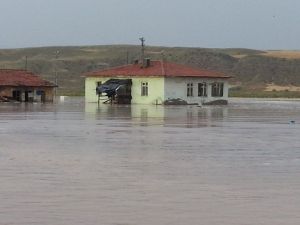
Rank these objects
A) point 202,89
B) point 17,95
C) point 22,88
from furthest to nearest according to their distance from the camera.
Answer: point 17,95 → point 22,88 → point 202,89

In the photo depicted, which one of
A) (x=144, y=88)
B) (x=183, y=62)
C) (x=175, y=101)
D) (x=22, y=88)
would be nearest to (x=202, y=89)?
(x=175, y=101)

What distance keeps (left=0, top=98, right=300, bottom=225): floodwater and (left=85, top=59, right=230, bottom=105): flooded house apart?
3420cm

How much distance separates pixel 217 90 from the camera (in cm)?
6291

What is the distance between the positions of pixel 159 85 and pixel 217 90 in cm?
557

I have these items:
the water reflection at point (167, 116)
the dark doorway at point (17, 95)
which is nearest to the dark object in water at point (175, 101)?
the dark doorway at point (17, 95)

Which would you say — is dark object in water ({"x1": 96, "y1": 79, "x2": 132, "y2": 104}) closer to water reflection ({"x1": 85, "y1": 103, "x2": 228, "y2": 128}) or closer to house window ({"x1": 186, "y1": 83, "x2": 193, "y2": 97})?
house window ({"x1": 186, "y1": 83, "x2": 193, "y2": 97})

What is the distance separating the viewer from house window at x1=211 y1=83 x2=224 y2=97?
206ft

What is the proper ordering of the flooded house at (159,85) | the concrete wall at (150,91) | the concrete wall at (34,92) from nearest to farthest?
the concrete wall at (150,91), the flooded house at (159,85), the concrete wall at (34,92)

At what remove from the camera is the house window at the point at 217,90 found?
2469 inches

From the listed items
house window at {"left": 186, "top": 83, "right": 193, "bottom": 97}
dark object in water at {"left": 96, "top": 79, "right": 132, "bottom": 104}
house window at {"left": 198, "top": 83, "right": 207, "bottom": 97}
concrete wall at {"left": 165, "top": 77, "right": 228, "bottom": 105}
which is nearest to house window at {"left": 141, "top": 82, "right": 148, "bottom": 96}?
dark object in water at {"left": 96, "top": 79, "right": 132, "bottom": 104}

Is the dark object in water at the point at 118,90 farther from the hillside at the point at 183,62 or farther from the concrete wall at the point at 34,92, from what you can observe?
the hillside at the point at 183,62

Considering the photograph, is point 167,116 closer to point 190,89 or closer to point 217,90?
point 190,89

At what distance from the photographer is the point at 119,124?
101 ft

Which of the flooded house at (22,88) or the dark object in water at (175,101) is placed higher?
the flooded house at (22,88)
